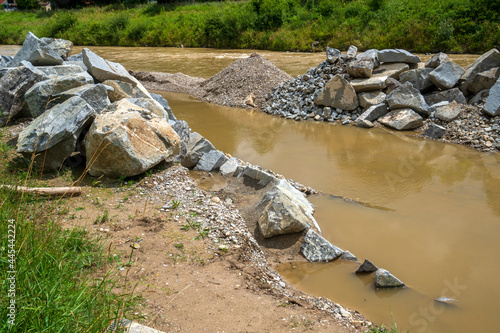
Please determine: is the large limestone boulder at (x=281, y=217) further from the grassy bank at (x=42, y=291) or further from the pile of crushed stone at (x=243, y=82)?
the pile of crushed stone at (x=243, y=82)

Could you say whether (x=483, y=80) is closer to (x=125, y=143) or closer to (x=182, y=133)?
(x=182, y=133)

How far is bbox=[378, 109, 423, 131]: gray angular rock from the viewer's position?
10.6 metres

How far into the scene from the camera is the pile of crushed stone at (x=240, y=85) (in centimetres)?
1432

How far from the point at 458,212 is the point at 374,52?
7.20m

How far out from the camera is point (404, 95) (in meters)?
11.0

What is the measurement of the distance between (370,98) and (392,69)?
1266 millimetres

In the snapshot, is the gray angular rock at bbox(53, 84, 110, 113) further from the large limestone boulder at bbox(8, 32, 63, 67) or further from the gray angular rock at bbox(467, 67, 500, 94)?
the gray angular rock at bbox(467, 67, 500, 94)

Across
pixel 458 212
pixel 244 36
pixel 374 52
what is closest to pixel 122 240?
pixel 458 212

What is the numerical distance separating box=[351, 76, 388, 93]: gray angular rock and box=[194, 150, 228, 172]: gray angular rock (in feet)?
19.1

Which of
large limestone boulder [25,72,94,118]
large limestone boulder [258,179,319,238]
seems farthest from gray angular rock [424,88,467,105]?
large limestone boulder [25,72,94,118]

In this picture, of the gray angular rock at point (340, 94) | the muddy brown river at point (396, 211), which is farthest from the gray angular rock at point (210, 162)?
the gray angular rock at point (340, 94)

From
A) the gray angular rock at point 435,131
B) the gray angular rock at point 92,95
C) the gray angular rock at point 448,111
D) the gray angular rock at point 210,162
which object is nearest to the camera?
the gray angular rock at point 92,95

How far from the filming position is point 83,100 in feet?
21.2

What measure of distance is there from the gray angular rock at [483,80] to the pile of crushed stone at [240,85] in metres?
6.10
